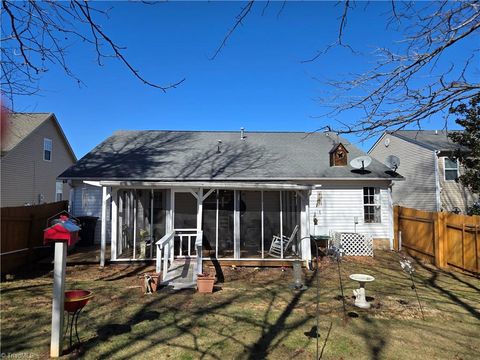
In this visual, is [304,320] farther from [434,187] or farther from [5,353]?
[434,187]

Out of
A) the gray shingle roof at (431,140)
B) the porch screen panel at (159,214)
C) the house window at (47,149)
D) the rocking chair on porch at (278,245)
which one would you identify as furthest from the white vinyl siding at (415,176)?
the house window at (47,149)

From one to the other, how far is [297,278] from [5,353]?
19.5ft

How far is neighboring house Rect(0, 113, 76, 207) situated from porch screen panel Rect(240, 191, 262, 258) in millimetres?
12895

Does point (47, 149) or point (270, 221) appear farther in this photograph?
point (47, 149)

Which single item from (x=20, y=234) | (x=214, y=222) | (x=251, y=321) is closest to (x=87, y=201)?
(x=20, y=234)

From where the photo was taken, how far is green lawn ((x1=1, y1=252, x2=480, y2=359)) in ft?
15.6

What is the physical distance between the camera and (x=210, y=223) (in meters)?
11.1

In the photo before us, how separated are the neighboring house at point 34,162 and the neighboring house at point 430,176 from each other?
65.7 feet

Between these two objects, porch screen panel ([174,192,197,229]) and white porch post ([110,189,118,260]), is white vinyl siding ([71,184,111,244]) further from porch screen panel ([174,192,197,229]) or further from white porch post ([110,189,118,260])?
porch screen panel ([174,192,197,229])

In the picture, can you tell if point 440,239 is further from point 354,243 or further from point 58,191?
point 58,191

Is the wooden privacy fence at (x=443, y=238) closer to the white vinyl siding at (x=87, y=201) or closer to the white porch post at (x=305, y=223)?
the white porch post at (x=305, y=223)

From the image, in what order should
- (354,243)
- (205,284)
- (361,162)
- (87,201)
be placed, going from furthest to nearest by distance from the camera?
(87,201)
(361,162)
(354,243)
(205,284)

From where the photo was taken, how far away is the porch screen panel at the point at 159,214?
11367 mm

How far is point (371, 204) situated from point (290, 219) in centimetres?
514
